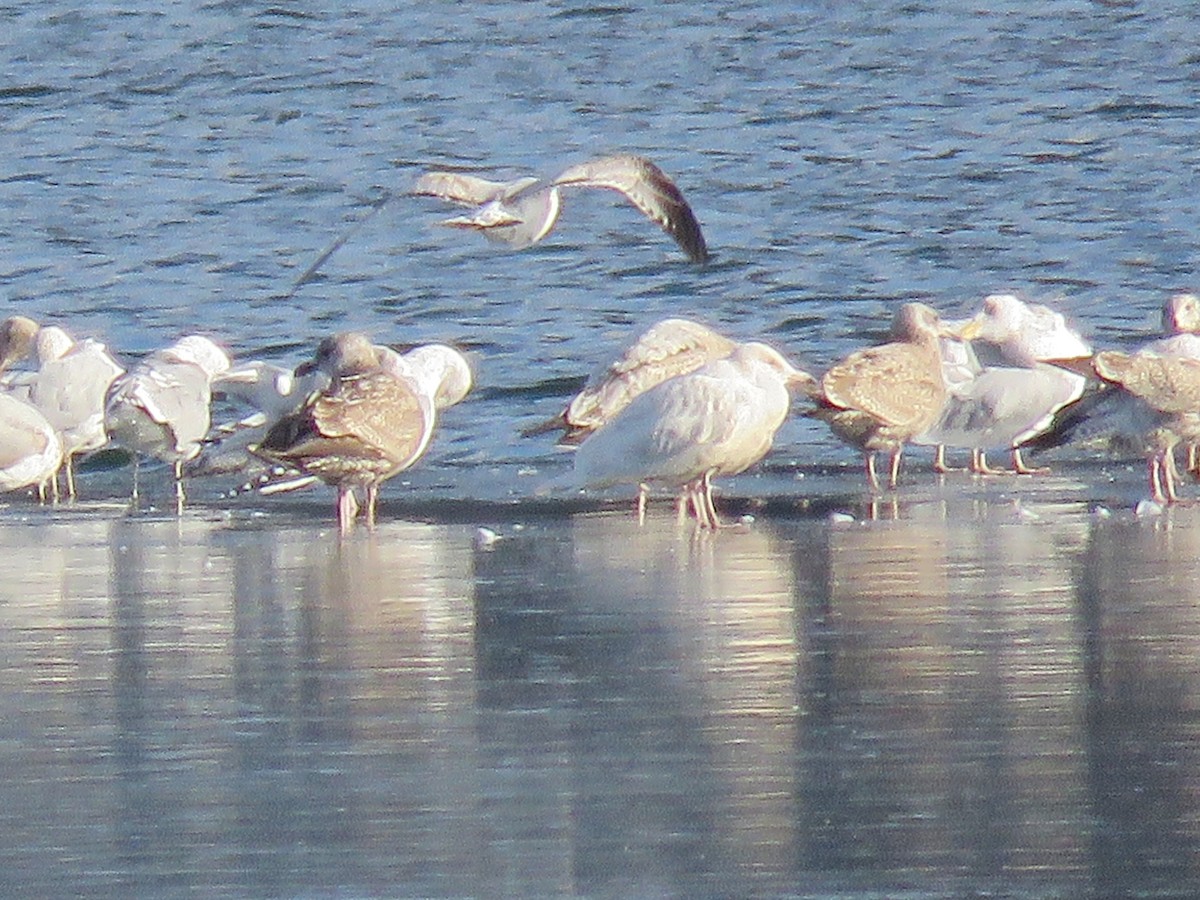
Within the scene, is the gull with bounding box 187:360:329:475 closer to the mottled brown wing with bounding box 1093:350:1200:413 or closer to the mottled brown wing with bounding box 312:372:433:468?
the mottled brown wing with bounding box 312:372:433:468

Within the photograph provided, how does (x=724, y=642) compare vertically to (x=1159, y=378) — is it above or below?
below

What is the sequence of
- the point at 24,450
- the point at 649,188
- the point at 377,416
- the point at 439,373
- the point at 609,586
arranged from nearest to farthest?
the point at 609,586, the point at 377,416, the point at 24,450, the point at 649,188, the point at 439,373

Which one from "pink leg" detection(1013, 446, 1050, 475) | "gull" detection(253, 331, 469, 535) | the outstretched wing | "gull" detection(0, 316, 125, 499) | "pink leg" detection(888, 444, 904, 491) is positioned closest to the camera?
"gull" detection(253, 331, 469, 535)

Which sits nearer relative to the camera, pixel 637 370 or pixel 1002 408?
pixel 637 370

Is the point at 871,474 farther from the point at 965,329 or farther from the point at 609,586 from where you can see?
the point at 609,586

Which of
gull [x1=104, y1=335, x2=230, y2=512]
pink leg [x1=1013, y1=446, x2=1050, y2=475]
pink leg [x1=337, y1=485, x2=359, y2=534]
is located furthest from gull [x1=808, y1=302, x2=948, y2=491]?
gull [x1=104, y1=335, x2=230, y2=512]

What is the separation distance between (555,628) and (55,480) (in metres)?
5.92

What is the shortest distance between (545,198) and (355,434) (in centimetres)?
227

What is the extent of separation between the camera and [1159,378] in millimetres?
11539

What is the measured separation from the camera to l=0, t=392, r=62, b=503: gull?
11.6 m

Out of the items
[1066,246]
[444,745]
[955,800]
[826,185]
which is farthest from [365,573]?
[826,185]

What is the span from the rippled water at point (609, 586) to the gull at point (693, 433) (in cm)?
27

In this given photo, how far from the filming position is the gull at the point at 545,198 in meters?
13.0

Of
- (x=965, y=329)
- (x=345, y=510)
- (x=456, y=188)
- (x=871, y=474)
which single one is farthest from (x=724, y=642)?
(x=965, y=329)
